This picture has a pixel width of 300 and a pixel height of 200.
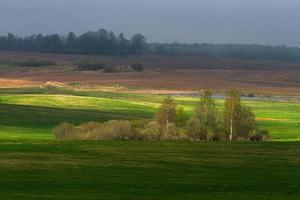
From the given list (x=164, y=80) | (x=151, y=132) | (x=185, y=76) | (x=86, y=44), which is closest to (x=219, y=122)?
(x=151, y=132)

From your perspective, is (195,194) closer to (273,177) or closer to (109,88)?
(273,177)

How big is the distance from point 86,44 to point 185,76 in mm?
71545

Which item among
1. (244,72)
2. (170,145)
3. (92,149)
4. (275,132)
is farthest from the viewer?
(244,72)

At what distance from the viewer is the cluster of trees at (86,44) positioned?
17788cm

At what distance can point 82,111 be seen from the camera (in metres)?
66.2

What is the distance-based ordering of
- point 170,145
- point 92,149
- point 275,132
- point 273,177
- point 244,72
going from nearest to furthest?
point 273,177 → point 92,149 → point 170,145 → point 275,132 → point 244,72

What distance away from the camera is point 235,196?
2075cm

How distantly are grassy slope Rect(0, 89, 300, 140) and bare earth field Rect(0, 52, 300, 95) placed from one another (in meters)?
11.7

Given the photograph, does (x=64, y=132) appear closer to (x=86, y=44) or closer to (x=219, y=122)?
(x=219, y=122)

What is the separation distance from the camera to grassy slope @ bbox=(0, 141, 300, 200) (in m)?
21.2

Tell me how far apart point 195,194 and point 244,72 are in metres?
108

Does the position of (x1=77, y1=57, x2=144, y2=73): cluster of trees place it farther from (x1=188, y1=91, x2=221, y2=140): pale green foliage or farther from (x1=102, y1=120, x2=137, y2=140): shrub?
(x1=102, y1=120, x2=137, y2=140): shrub

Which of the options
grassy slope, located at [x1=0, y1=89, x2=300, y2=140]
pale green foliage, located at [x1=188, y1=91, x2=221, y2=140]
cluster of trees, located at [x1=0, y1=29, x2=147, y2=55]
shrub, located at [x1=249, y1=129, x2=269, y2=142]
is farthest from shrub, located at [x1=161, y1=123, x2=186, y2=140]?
cluster of trees, located at [x1=0, y1=29, x2=147, y2=55]

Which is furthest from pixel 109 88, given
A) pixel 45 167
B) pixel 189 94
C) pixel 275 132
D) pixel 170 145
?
pixel 45 167
